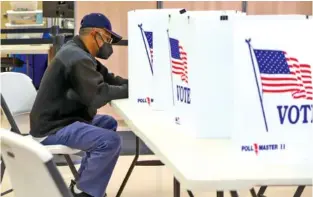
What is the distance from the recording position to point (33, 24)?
7273mm

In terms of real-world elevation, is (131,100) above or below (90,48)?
below

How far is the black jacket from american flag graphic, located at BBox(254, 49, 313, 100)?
1.38 m

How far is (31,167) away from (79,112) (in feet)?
5.63

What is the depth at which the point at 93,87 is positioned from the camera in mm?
2531

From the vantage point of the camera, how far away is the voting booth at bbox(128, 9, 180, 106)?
229 centimetres

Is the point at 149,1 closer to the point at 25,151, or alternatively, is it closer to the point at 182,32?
the point at 182,32

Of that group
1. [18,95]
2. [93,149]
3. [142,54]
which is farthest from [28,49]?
[142,54]

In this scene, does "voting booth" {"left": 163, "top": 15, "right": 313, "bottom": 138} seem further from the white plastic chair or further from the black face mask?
the black face mask

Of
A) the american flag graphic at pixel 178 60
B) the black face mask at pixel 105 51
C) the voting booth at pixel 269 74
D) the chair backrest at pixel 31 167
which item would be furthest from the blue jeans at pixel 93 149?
the voting booth at pixel 269 74

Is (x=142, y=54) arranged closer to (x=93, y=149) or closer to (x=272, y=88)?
(x=93, y=149)

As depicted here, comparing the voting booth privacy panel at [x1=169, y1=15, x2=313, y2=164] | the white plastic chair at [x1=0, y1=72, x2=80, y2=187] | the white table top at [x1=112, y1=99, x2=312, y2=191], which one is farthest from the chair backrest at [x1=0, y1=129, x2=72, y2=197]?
the white plastic chair at [x1=0, y1=72, x2=80, y2=187]

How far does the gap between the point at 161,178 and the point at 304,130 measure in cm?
248

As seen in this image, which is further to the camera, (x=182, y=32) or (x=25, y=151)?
(x=182, y=32)

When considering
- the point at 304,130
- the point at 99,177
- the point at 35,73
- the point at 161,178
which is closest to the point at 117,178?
the point at 161,178
